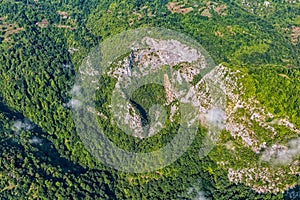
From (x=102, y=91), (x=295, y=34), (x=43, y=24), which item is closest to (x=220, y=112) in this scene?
(x=102, y=91)

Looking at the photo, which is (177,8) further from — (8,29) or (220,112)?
(220,112)

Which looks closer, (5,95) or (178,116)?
(178,116)

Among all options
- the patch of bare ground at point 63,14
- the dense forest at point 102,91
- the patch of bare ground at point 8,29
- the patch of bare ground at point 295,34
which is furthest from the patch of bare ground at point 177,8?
the patch of bare ground at point 8,29

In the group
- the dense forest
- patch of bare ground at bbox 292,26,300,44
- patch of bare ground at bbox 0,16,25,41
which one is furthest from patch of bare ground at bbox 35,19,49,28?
patch of bare ground at bbox 292,26,300,44

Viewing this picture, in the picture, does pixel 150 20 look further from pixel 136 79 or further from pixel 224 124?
pixel 224 124

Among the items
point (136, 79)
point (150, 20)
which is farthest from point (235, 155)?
point (150, 20)

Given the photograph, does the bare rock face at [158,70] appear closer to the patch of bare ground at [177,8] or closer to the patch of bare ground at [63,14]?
the patch of bare ground at [177,8]
